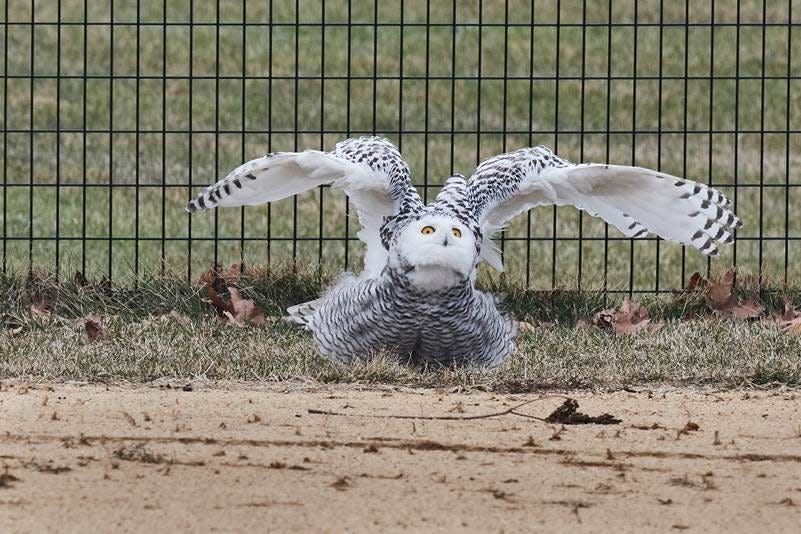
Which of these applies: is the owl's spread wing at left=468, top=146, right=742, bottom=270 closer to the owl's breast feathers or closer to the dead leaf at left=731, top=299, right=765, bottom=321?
the owl's breast feathers

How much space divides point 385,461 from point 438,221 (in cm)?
171

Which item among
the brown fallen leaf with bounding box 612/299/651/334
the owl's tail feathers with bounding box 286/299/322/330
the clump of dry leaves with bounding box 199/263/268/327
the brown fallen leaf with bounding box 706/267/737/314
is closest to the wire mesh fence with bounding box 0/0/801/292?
the brown fallen leaf with bounding box 706/267/737/314

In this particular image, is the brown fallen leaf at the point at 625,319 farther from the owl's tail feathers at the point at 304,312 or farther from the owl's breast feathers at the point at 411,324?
the owl's tail feathers at the point at 304,312

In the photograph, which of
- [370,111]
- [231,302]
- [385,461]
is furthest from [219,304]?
[370,111]

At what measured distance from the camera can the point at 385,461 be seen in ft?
17.6

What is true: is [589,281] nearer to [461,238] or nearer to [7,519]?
[461,238]

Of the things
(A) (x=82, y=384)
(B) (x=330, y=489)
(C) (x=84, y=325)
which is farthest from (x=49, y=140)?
(B) (x=330, y=489)

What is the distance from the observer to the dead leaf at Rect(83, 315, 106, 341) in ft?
26.3

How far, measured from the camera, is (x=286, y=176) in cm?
750

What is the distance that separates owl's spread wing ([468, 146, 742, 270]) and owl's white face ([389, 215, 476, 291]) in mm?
529

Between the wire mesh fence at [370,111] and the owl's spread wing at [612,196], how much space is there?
10.4 ft

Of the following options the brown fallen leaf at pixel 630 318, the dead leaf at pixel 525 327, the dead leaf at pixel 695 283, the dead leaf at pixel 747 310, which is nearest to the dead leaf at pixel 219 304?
the dead leaf at pixel 525 327

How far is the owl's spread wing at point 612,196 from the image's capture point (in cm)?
745

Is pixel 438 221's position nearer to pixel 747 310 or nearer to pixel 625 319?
pixel 625 319
